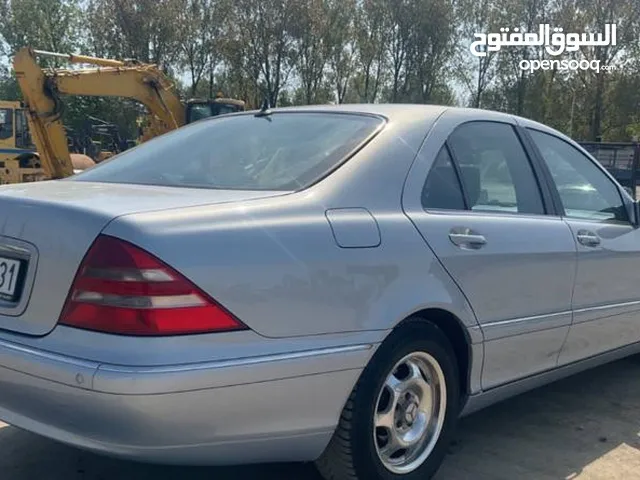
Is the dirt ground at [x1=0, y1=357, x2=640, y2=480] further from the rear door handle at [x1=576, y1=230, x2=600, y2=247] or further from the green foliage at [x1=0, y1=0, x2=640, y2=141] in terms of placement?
the green foliage at [x1=0, y1=0, x2=640, y2=141]

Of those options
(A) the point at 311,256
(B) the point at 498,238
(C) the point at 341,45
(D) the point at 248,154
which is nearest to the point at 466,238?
(B) the point at 498,238

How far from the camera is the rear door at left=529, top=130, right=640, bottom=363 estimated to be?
12.3 ft

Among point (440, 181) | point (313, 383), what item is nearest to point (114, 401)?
point (313, 383)

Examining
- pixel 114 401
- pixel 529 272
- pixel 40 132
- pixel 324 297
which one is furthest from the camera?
pixel 40 132

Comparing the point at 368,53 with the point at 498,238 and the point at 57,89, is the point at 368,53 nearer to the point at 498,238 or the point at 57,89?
the point at 57,89

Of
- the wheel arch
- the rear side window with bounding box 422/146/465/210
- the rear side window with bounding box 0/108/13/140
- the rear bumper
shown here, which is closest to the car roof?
the rear side window with bounding box 422/146/465/210

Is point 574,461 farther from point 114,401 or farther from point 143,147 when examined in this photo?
point 143,147

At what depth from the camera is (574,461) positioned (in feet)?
11.3

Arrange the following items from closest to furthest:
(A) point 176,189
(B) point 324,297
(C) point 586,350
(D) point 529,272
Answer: (B) point 324,297 < (A) point 176,189 < (D) point 529,272 < (C) point 586,350

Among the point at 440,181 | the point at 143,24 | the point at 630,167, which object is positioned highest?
the point at 143,24

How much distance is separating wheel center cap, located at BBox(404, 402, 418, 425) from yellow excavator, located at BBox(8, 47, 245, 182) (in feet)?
41.3

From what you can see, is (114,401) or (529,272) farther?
(529,272)

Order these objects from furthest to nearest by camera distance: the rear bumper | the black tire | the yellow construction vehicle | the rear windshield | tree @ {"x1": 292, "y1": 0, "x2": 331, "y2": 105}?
1. tree @ {"x1": 292, "y1": 0, "x2": 331, "y2": 105}
2. the yellow construction vehicle
3. the rear windshield
4. the black tire
5. the rear bumper

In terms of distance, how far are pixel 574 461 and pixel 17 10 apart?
154ft
